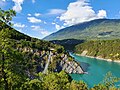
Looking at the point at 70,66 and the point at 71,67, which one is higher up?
the point at 70,66

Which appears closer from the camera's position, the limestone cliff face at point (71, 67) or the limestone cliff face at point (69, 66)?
the limestone cliff face at point (69, 66)

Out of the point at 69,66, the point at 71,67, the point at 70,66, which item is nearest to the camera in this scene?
the point at 71,67

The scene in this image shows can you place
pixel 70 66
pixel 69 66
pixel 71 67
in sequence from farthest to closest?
1. pixel 69 66
2. pixel 70 66
3. pixel 71 67

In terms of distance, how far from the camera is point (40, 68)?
135 m

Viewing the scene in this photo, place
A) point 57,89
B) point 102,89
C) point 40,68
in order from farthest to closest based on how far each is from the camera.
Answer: point 40,68 < point 102,89 < point 57,89

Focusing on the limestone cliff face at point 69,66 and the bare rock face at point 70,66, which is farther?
the bare rock face at point 70,66

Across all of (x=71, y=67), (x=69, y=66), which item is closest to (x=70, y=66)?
(x=69, y=66)

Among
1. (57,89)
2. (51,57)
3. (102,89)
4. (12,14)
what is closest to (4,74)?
(12,14)

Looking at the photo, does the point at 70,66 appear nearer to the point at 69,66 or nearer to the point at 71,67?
the point at 69,66

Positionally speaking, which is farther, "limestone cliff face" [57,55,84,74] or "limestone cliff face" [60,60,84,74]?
"limestone cliff face" [60,60,84,74]

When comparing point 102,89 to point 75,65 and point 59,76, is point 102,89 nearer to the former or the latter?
point 59,76

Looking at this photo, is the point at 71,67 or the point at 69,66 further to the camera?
the point at 69,66

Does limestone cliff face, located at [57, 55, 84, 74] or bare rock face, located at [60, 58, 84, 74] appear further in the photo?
bare rock face, located at [60, 58, 84, 74]

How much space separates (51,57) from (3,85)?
450ft
